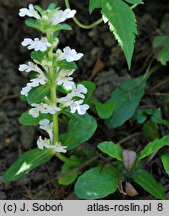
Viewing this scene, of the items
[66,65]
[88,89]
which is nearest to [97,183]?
[88,89]

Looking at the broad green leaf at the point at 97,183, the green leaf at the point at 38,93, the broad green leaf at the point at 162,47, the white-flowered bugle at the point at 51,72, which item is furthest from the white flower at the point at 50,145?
the broad green leaf at the point at 162,47

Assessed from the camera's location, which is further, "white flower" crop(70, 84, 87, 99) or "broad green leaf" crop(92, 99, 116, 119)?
"broad green leaf" crop(92, 99, 116, 119)

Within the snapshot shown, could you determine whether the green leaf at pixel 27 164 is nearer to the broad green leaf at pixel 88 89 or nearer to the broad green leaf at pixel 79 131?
the broad green leaf at pixel 79 131

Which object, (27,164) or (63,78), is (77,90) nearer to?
(63,78)

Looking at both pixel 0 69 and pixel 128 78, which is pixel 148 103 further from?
pixel 0 69

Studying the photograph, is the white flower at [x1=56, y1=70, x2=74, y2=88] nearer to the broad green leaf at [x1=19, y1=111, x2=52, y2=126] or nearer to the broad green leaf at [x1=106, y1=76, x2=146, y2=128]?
the broad green leaf at [x1=19, y1=111, x2=52, y2=126]

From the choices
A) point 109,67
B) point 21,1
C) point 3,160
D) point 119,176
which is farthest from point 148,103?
point 21,1

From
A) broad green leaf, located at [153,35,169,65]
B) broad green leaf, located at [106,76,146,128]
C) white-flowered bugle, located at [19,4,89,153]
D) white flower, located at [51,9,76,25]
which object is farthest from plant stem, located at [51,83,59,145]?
broad green leaf, located at [153,35,169,65]

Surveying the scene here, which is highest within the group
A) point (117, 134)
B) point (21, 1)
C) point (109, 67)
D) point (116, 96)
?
point (21, 1)
